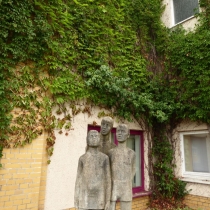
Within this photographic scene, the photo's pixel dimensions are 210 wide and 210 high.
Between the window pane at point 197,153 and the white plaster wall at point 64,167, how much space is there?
3.44 meters

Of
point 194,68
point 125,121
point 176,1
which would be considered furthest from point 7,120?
point 176,1

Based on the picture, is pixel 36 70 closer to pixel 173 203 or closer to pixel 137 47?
pixel 137 47

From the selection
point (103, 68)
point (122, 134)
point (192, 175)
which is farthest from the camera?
point (192, 175)

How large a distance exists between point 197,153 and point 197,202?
4.48 ft

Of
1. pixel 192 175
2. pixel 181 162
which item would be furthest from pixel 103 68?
pixel 192 175

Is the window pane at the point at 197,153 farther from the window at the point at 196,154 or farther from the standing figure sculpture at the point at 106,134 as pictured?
the standing figure sculpture at the point at 106,134

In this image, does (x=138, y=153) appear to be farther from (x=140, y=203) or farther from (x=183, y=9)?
(x=183, y=9)

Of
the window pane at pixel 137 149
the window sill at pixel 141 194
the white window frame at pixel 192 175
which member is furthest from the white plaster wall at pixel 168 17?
the window sill at pixel 141 194

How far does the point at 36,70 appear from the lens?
400 cm

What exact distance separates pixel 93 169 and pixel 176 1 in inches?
287

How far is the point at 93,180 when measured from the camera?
7.18 ft

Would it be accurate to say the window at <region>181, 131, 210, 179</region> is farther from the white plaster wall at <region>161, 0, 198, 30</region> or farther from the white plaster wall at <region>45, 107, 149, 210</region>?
the white plaster wall at <region>161, 0, 198, 30</region>

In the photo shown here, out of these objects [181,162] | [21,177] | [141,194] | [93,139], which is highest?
[93,139]

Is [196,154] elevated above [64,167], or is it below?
above
